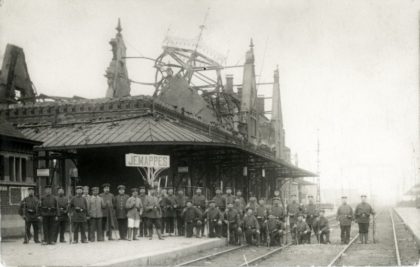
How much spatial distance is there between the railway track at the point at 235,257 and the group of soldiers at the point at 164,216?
1.12 metres

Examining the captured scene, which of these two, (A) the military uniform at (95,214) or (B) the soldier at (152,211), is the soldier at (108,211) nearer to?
(A) the military uniform at (95,214)

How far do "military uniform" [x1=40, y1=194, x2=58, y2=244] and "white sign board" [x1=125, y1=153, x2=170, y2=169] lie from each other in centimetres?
234

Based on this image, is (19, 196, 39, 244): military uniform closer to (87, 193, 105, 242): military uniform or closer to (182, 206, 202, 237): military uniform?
(87, 193, 105, 242): military uniform

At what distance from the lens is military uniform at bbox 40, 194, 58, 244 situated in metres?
14.8

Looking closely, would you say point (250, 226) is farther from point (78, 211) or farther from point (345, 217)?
point (78, 211)

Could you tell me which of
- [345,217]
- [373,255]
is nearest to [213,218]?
[345,217]

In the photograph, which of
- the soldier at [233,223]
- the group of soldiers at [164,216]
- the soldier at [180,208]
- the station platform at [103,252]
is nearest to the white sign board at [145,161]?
the group of soldiers at [164,216]

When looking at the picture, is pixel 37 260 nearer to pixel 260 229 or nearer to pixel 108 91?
pixel 260 229

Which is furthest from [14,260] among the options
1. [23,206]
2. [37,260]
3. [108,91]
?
[108,91]

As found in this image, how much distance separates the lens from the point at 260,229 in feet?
61.9

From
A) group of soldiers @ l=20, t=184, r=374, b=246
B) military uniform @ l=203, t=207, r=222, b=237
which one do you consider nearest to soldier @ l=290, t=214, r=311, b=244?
group of soldiers @ l=20, t=184, r=374, b=246

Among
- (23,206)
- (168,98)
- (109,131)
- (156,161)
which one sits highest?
(168,98)

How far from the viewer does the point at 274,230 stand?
61.0 ft

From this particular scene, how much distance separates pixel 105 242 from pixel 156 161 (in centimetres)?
284
